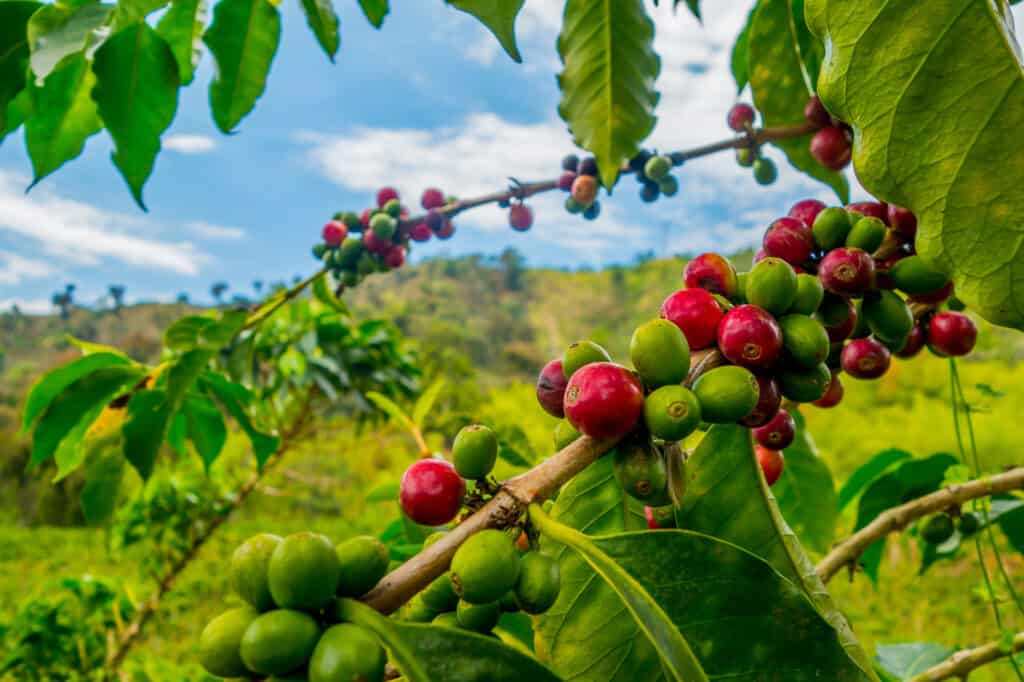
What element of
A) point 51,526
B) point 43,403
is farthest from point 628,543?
point 51,526

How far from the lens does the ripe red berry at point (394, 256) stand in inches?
58.5

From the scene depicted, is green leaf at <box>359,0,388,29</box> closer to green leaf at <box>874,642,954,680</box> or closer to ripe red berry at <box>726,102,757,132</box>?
ripe red berry at <box>726,102,757,132</box>

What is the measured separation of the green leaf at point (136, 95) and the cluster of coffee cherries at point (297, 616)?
0.63 meters

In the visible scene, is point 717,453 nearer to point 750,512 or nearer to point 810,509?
point 750,512

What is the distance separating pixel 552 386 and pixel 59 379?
1.09 m

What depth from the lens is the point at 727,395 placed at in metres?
0.44

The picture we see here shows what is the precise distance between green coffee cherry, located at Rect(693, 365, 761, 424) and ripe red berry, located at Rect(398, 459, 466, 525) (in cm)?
17

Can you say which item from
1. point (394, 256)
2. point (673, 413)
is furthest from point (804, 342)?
point (394, 256)

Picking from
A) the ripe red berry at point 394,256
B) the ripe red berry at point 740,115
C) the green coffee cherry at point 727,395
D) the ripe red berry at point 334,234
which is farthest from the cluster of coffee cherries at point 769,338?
the ripe red berry at point 334,234

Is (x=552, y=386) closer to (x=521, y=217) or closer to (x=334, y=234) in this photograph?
(x=521, y=217)

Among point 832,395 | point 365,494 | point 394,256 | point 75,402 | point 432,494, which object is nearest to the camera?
point 432,494

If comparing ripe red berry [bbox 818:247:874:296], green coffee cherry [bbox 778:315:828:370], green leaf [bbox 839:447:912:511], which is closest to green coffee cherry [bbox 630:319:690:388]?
green coffee cherry [bbox 778:315:828:370]

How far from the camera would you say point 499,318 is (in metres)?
31.9

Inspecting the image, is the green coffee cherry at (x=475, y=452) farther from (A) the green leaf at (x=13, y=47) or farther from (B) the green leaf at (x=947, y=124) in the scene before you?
(A) the green leaf at (x=13, y=47)
